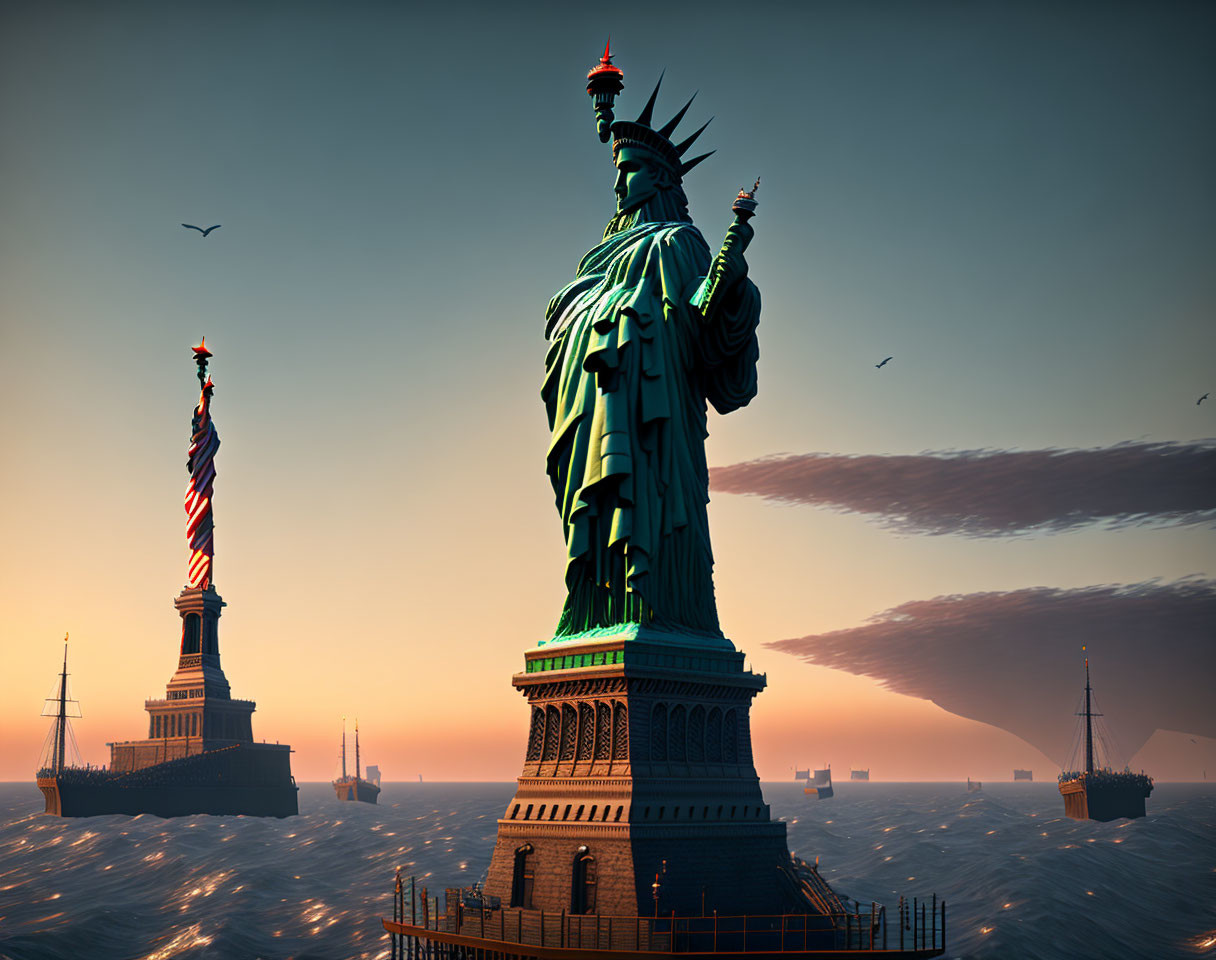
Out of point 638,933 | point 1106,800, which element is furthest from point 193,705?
point 1106,800

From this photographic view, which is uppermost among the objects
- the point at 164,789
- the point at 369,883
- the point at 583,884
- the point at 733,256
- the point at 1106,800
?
the point at 733,256

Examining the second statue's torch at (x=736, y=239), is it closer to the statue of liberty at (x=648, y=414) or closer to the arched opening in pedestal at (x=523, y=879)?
the statue of liberty at (x=648, y=414)

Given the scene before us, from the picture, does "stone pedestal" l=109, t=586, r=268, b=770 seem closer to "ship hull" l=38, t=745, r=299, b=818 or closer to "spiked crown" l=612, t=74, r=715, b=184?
"ship hull" l=38, t=745, r=299, b=818

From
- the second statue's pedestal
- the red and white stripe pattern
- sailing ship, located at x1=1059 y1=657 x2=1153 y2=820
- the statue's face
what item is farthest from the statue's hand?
sailing ship, located at x1=1059 y1=657 x2=1153 y2=820

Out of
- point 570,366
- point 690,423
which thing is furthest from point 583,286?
point 690,423

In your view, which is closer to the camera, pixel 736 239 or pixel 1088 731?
pixel 736 239

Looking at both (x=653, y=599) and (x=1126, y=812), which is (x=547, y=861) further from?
(x=1126, y=812)

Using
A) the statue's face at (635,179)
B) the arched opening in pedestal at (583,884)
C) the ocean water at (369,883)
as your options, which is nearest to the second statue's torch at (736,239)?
the statue's face at (635,179)

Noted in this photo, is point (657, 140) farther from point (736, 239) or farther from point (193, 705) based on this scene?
point (193, 705)

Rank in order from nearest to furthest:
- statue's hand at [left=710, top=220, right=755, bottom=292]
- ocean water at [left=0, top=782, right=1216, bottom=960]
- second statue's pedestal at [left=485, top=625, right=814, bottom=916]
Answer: second statue's pedestal at [left=485, top=625, right=814, bottom=916] → statue's hand at [left=710, top=220, right=755, bottom=292] → ocean water at [left=0, top=782, right=1216, bottom=960]
